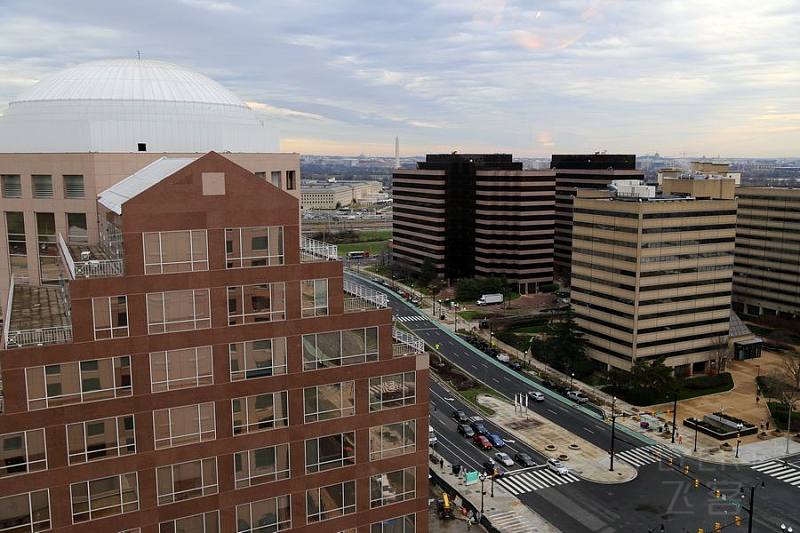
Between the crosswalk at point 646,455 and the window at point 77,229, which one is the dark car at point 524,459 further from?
the window at point 77,229

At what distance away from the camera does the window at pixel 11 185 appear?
169ft

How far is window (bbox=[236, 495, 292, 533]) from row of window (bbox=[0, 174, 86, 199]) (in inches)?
1195

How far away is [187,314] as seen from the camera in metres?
31.8

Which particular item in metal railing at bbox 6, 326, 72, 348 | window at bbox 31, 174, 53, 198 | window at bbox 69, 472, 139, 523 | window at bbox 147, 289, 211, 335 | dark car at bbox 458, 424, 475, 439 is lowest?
dark car at bbox 458, 424, 475, 439

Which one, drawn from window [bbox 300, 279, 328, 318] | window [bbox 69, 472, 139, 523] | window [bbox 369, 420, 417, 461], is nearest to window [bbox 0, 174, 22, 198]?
window [bbox 69, 472, 139, 523]

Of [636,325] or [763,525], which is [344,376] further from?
[636,325]

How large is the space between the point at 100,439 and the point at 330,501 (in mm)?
12823

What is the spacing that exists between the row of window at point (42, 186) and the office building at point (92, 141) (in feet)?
0.26

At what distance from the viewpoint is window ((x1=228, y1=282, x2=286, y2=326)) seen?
3281cm

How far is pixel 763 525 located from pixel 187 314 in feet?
186

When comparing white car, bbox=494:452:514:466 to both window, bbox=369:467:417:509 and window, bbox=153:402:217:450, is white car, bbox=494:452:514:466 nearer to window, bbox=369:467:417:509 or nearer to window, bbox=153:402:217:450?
window, bbox=369:467:417:509

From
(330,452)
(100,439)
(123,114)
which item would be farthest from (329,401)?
(123,114)

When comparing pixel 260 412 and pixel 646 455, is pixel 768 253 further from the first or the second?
pixel 260 412

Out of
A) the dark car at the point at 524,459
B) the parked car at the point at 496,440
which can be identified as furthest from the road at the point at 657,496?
the parked car at the point at 496,440
